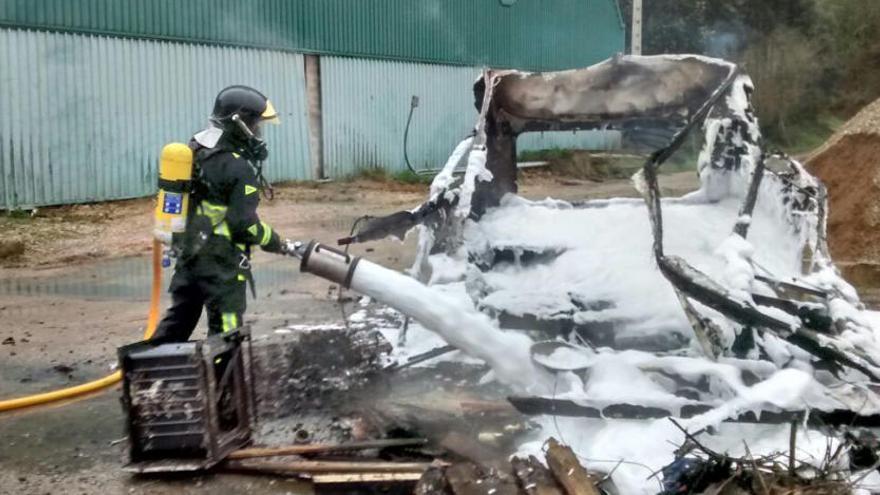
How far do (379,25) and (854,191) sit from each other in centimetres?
1257

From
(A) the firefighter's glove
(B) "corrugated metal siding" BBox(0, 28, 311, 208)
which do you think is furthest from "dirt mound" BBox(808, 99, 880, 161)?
(B) "corrugated metal siding" BBox(0, 28, 311, 208)

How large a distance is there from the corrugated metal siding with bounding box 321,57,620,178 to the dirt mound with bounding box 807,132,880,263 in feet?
35.0

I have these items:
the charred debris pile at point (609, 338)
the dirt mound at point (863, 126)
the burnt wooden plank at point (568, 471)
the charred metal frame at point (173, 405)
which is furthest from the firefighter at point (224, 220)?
the dirt mound at point (863, 126)

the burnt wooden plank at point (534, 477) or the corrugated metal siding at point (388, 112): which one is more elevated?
the corrugated metal siding at point (388, 112)

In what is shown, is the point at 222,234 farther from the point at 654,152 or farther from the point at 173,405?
the point at 654,152

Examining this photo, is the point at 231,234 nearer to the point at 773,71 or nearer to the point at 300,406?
the point at 300,406

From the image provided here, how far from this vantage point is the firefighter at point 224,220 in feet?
15.0

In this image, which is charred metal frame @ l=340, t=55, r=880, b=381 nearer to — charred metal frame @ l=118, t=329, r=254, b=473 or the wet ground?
charred metal frame @ l=118, t=329, r=254, b=473

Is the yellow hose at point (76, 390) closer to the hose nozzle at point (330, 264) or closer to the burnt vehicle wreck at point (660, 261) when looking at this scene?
the hose nozzle at point (330, 264)

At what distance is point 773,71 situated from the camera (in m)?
32.7

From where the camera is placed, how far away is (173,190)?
449 centimetres

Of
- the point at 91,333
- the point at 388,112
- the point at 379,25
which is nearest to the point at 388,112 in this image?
the point at 388,112

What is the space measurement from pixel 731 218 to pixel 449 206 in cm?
166

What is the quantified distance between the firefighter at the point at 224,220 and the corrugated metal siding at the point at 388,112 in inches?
549
